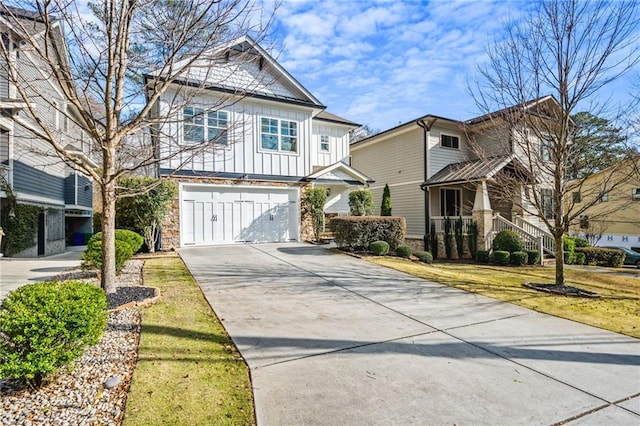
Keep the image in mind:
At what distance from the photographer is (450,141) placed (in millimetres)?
18500

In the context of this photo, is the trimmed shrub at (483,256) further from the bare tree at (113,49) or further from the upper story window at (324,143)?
the bare tree at (113,49)

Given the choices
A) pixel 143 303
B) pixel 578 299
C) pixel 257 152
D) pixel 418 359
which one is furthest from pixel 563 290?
pixel 257 152

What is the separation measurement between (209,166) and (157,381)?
36.5 ft

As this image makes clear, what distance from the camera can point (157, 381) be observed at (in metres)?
3.25

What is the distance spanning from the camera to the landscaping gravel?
2691 mm

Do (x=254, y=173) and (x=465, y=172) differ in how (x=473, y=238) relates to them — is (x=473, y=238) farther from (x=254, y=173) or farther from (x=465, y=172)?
(x=254, y=173)

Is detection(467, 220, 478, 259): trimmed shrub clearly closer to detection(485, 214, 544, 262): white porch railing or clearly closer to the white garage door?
detection(485, 214, 544, 262): white porch railing

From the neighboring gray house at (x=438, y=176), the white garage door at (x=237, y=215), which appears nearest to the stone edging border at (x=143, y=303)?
the white garage door at (x=237, y=215)

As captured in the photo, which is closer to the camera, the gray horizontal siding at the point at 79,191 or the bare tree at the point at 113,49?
the bare tree at the point at 113,49

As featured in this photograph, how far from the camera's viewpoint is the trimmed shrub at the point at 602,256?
55.4ft

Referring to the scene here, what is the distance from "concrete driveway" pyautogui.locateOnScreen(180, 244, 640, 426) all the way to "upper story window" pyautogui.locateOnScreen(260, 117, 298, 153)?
8785 millimetres

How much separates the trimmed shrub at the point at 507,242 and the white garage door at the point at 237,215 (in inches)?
336

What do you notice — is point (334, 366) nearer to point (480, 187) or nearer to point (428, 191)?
point (480, 187)

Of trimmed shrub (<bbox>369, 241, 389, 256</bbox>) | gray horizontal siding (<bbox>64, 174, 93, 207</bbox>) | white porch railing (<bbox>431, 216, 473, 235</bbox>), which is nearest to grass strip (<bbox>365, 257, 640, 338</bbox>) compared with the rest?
trimmed shrub (<bbox>369, 241, 389, 256</bbox>)
